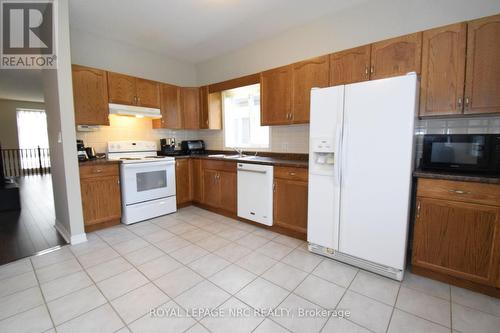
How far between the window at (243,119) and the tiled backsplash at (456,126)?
6.68 ft

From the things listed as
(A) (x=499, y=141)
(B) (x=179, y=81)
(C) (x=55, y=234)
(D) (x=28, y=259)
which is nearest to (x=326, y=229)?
(A) (x=499, y=141)

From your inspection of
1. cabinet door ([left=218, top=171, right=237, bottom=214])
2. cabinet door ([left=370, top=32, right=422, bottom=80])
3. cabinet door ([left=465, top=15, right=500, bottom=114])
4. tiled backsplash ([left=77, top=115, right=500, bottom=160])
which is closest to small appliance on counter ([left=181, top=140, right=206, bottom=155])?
tiled backsplash ([left=77, top=115, right=500, bottom=160])

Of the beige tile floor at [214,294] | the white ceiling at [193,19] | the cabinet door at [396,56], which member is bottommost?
the beige tile floor at [214,294]

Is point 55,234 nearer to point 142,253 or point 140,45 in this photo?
point 142,253

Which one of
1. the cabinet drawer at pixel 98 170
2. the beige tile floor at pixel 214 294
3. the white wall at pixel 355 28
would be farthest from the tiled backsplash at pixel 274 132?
the beige tile floor at pixel 214 294

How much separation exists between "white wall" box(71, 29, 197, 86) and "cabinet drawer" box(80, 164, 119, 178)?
Result: 62.2 inches

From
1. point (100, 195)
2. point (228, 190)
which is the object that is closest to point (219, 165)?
point (228, 190)

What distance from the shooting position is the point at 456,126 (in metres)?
2.24

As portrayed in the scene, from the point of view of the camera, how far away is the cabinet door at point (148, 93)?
3629 millimetres

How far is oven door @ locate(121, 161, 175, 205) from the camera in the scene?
10.6 ft

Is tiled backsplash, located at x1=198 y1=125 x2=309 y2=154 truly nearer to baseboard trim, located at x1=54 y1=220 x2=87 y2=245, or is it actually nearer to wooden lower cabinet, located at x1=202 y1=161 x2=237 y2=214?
wooden lower cabinet, located at x1=202 y1=161 x2=237 y2=214

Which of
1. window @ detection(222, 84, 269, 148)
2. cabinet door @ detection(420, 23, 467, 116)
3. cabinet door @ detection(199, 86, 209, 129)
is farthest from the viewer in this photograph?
cabinet door @ detection(199, 86, 209, 129)

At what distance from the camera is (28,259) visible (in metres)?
2.35

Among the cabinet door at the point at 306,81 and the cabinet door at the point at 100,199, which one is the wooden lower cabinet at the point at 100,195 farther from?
the cabinet door at the point at 306,81
